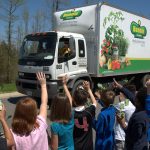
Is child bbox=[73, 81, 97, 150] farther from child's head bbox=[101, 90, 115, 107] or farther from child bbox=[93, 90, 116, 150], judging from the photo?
child's head bbox=[101, 90, 115, 107]

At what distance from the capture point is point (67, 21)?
13578 millimetres

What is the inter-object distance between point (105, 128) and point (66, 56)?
7.38 meters

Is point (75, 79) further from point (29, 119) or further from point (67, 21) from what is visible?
point (29, 119)

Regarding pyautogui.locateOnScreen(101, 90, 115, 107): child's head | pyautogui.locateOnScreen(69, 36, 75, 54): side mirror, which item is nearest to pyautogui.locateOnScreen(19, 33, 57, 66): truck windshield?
pyautogui.locateOnScreen(69, 36, 75, 54): side mirror

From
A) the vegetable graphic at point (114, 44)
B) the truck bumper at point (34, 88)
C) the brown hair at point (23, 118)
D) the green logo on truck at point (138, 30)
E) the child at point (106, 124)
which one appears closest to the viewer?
the brown hair at point (23, 118)

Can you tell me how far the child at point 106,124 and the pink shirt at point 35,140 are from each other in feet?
3.74

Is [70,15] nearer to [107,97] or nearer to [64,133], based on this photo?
[107,97]

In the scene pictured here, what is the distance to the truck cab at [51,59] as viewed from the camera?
1130cm

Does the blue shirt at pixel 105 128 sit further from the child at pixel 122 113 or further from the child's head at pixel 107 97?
the child at pixel 122 113

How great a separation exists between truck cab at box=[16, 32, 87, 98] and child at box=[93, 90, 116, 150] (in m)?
6.79

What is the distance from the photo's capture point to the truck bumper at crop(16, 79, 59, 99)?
11.2 meters

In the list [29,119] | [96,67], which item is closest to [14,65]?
[96,67]

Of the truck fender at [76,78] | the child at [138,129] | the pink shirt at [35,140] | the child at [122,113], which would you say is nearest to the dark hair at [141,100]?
the child at [138,129]

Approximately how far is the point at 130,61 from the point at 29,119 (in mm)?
12374
